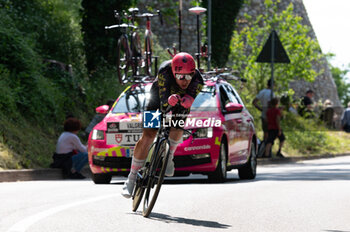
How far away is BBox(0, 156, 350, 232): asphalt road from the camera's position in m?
7.58

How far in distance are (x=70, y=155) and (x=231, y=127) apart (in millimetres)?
3550

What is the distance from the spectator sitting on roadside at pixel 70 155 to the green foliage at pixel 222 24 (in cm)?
1538

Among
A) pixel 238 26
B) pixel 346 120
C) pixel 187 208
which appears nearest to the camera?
pixel 187 208

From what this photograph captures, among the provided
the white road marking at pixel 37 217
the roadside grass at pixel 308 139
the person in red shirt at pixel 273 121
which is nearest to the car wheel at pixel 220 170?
A: the white road marking at pixel 37 217

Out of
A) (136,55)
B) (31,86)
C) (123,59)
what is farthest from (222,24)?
(31,86)

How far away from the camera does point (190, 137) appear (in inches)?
510

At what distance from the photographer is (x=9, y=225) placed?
7.44 meters

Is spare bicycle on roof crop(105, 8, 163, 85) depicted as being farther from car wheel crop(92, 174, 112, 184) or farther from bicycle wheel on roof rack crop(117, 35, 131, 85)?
car wheel crop(92, 174, 112, 184)

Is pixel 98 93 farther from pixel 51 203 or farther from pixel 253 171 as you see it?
pixel 51 203

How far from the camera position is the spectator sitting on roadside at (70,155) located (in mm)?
15539

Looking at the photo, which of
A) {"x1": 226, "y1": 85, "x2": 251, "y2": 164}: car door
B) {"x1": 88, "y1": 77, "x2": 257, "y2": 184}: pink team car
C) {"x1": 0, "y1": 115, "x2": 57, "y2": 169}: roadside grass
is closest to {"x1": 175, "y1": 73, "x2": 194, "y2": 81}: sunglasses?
{"x1": 88, "y1": 77, "x2": 257, "y2": 184}: pink team car

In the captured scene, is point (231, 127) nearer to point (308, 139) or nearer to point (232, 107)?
point (232, 107)

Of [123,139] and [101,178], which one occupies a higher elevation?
[123,139]

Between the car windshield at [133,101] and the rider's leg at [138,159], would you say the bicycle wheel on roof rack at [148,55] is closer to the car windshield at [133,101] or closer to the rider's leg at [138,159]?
the car windshield at [133,101]
